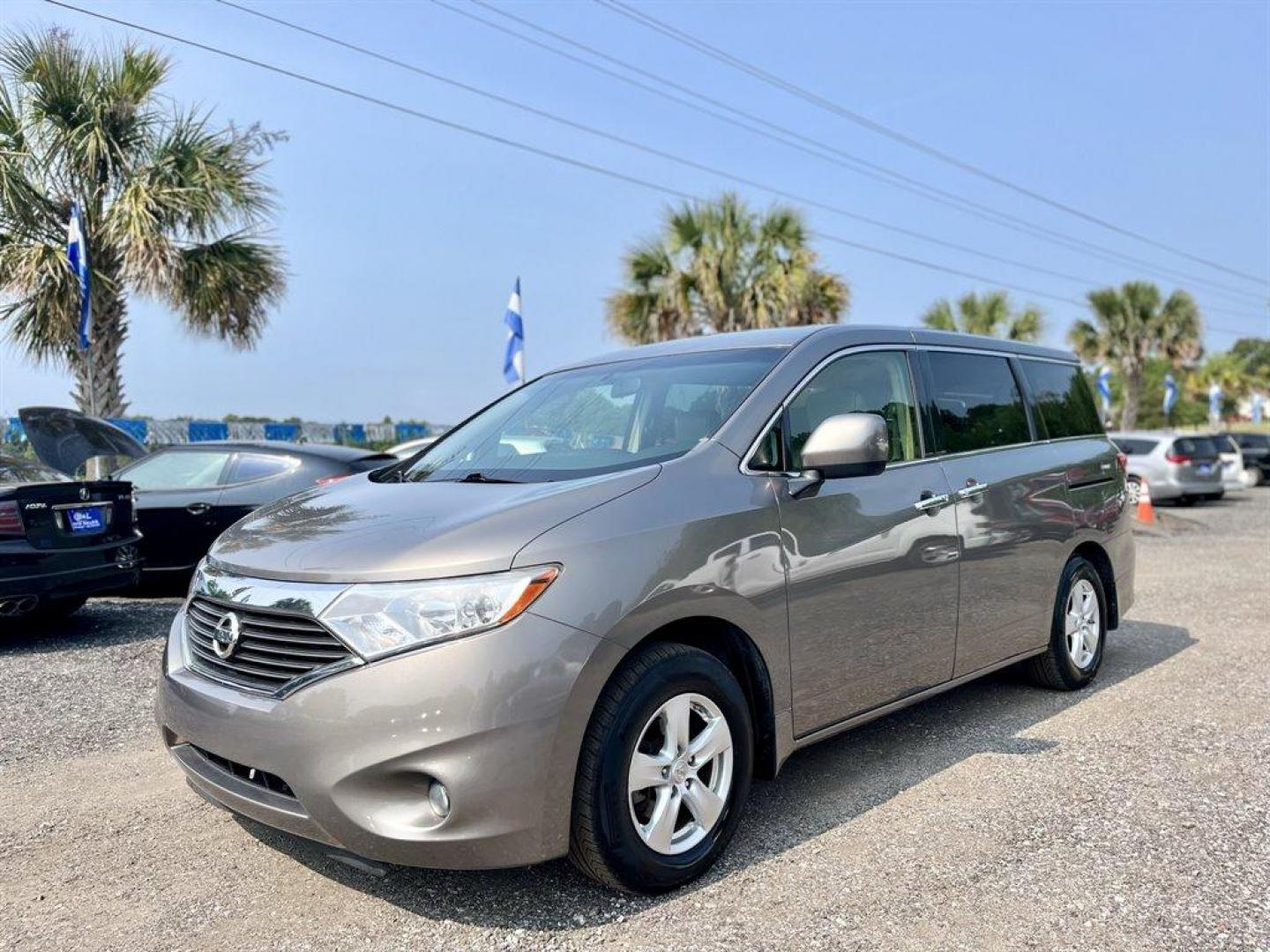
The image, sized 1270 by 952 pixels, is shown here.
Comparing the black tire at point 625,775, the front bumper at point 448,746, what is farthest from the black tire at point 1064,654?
the front bumper at point 448,746

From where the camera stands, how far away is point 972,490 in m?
4.30

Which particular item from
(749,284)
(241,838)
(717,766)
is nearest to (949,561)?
(717,766)

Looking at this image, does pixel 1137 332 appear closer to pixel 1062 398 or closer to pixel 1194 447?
pixel 1194 447

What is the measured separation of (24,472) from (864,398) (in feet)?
18.0

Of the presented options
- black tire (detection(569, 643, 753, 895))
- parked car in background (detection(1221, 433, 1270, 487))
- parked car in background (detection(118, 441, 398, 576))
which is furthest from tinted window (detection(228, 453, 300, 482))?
parked car in background (detection(1221, 433, 1270, 487))

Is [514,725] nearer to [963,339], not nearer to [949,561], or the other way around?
[949,561]

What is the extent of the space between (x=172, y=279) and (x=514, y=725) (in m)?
13.4

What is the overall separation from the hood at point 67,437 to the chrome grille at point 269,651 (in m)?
5.87

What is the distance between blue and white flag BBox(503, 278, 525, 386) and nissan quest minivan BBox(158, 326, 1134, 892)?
11.2 metres

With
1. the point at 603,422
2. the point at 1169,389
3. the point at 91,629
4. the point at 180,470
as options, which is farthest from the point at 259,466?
the point at 1169,389

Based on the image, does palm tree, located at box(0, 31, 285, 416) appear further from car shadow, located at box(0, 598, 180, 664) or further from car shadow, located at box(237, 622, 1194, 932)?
car shadow, located at box(237, 622, 1194, 932)

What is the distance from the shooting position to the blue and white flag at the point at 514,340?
50.9 feet

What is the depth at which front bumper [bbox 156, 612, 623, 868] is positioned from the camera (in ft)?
8.46

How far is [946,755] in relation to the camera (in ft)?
13.9
